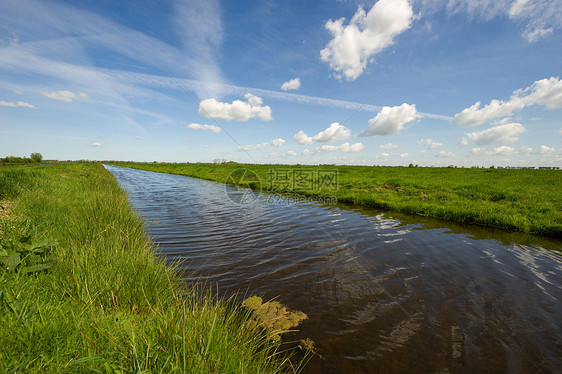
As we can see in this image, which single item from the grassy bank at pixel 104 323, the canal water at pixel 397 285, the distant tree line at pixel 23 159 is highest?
the distant tree line at pixel 23 159

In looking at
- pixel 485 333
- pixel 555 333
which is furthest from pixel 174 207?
pixel 555 333

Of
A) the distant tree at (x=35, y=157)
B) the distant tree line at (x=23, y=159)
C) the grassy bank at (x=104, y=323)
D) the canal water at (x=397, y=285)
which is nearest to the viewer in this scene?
the grassy bank at (x=104, y=323)

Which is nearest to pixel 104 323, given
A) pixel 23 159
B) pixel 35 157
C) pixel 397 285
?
pixel 397 285

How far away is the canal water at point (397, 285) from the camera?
3.79 meters

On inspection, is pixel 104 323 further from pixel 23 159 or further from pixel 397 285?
pixel 23 159

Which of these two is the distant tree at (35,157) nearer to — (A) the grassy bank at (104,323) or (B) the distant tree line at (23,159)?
(B) the distant tree line at (23,159)

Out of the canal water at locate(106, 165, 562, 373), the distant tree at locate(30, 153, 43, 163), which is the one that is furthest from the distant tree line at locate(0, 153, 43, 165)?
the canal water at locate(106, 165, 562, 373)

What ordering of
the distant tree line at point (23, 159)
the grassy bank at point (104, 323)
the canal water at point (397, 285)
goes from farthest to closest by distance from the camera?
the distant tree line at point (23, 159)
the canal water at point (397, 285)
the grassy bank at point (104, 323)

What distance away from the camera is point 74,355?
2.17 m

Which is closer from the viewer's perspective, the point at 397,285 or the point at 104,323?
the point at 104,323

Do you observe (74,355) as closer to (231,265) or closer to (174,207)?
(231,265)

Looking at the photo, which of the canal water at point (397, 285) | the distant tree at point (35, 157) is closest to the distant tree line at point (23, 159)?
the distant tree at point (35, 157)

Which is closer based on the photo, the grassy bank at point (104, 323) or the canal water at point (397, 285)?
the grassy bank at point (104, 323)

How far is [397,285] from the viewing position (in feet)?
19.1
